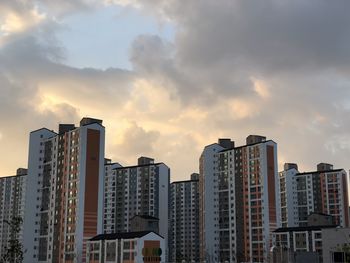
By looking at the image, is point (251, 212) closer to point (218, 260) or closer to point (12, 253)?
point (218, 260)

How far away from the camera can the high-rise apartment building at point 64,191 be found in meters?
166

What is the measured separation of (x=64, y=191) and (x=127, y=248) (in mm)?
31675

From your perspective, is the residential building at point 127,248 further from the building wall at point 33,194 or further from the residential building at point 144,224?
the building wall at point 33,194

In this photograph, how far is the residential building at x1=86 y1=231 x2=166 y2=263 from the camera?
6048 inches

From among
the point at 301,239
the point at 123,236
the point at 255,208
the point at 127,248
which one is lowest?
the point at 127,248

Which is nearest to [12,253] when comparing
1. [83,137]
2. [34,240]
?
[83,137]

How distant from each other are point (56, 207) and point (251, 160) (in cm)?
6923

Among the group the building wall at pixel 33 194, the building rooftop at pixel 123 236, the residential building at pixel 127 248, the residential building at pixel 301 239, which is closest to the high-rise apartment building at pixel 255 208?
the residential building at pixel 301 239

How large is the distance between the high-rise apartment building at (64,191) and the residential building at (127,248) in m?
4.60

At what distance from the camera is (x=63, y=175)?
176875 mm

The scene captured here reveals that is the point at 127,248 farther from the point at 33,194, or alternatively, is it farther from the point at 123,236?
the point at 33,194

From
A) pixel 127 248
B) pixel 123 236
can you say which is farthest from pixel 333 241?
pixel 123 236

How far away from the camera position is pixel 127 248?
15612cm

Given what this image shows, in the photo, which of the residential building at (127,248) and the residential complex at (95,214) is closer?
the residential building at (127,248)
